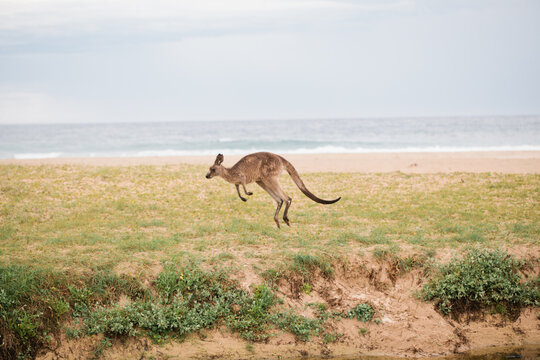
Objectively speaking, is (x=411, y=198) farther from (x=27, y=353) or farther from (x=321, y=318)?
(x=27, y=353)

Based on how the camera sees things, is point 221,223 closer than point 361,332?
No

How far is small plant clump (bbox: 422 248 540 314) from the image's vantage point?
852cm

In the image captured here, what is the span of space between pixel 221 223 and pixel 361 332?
444 centimetres

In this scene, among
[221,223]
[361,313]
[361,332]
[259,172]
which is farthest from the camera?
[221,223]

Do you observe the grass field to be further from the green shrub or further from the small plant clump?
the green shrub

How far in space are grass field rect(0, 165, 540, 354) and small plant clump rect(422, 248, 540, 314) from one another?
27.4 inches

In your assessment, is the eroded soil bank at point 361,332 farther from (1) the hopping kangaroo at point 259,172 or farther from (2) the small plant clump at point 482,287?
A: (1) the hopping kangaroo at point 259,172

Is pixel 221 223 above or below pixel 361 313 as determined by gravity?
above

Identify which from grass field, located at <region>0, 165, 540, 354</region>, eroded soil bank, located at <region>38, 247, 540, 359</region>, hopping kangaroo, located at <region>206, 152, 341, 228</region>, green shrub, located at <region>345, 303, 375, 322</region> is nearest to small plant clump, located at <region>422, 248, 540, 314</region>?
eroded soil bank, located at <region>38, 247, 540, 359</region>

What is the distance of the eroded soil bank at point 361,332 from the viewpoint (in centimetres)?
761

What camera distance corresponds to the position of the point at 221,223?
11.5 m

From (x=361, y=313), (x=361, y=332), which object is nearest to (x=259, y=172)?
(x=361, y=313)

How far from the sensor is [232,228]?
10945 mm

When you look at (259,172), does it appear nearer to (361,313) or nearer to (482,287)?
(361,313)
